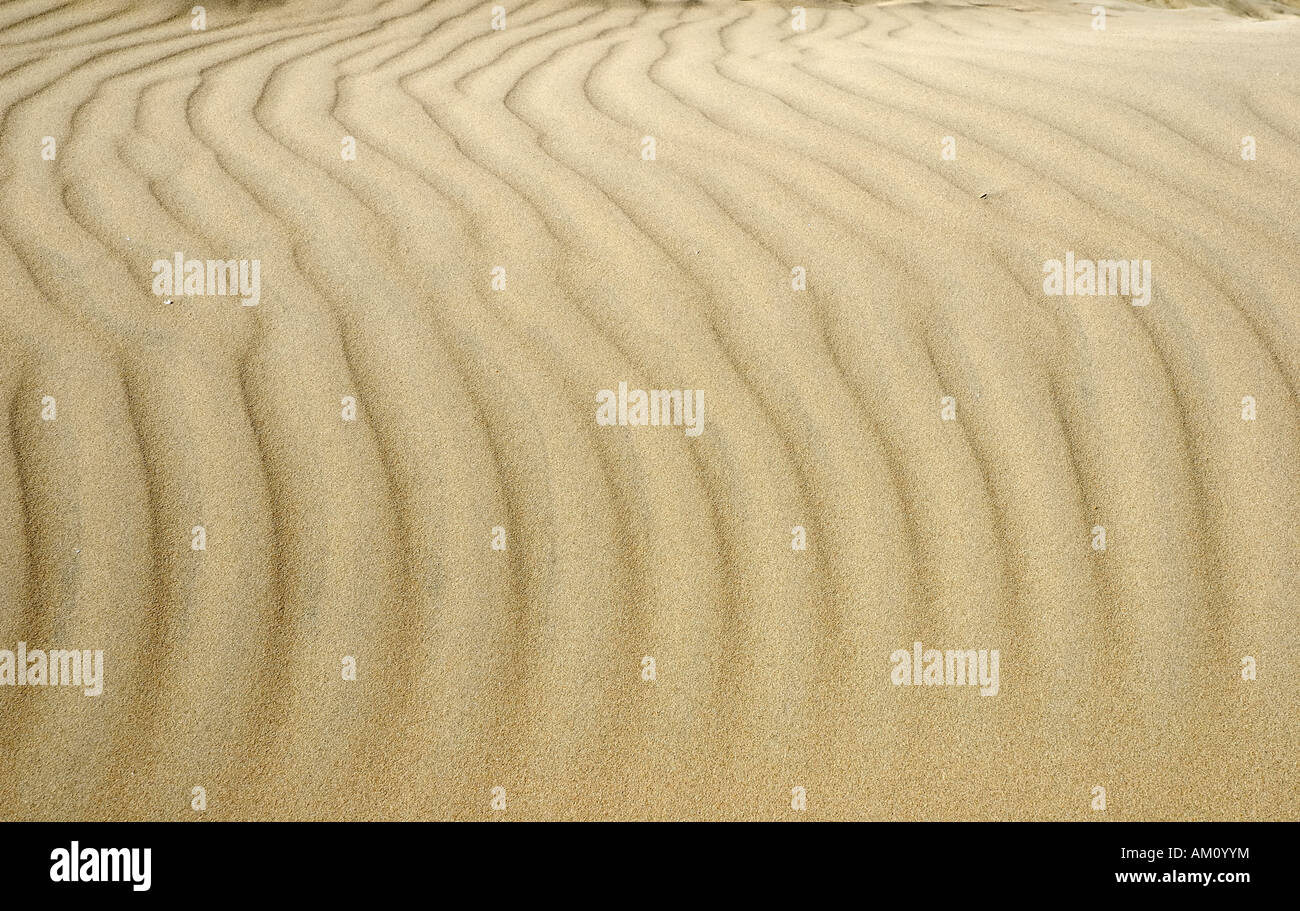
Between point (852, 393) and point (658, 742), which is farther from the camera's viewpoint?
point (852, 393)

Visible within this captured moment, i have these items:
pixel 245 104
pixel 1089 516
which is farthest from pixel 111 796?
pixel 245 104

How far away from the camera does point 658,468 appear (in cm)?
221

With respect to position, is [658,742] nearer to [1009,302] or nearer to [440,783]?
[440,783]

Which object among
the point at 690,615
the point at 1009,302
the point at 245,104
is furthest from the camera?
the point at 245,104

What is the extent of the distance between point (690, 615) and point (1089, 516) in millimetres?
836

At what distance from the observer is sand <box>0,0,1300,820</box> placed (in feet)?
5.98

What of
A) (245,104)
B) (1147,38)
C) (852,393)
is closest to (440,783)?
(852,393)

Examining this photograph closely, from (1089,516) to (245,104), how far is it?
9.84ft

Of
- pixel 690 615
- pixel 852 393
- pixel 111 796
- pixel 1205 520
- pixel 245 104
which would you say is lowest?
pixel 111 796

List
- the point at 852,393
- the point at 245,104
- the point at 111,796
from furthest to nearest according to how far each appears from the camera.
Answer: the point at 245,104
the point at 852,393
the point at 111,796

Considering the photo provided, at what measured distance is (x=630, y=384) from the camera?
2.35 m

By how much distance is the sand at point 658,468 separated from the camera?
1822 millimetres

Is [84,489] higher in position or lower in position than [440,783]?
higher

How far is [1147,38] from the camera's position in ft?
13.7
